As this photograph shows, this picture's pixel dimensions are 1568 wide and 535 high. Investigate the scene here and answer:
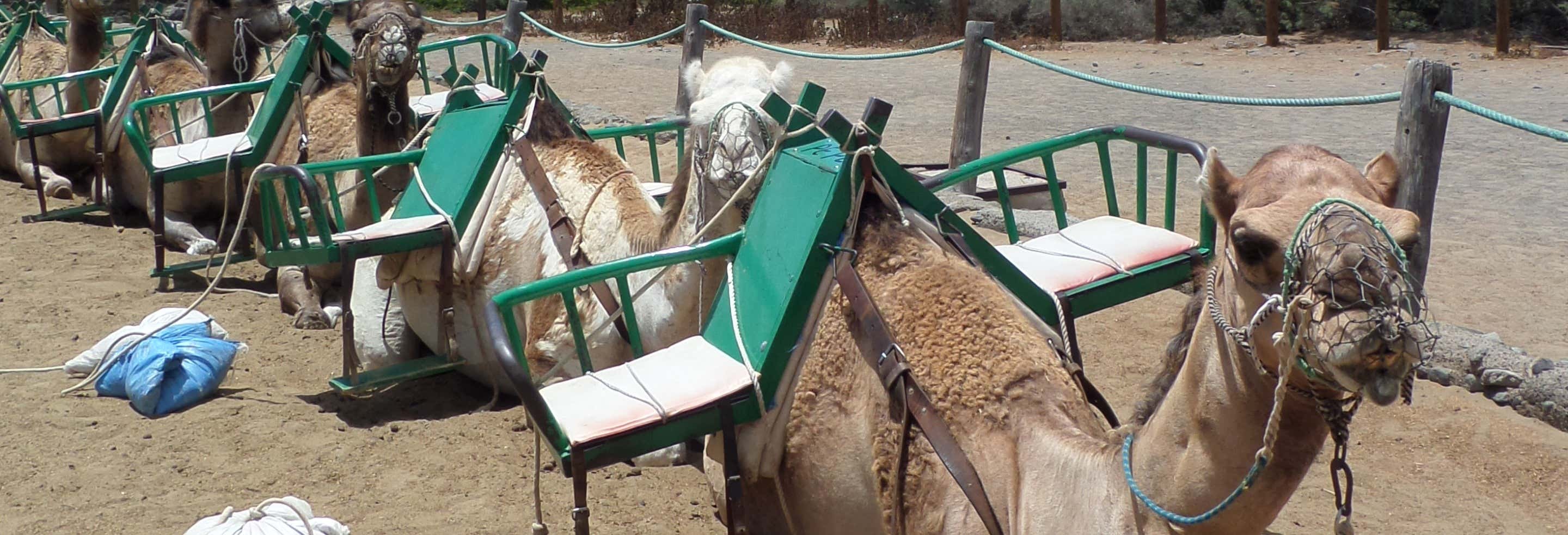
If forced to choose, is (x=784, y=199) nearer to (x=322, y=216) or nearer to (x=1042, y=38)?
(x=322, y=216)

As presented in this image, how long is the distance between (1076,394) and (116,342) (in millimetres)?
4537

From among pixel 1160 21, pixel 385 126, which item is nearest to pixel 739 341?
pixel 385 126

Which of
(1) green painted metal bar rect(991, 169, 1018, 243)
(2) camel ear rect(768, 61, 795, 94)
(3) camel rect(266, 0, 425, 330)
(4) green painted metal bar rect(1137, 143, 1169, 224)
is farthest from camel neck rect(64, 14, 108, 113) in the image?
(4) green painted metal bar rect(1137, 143, 1169, 224)

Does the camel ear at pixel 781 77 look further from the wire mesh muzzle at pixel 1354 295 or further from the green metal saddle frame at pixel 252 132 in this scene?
the green metal saddle frame at pixel 252 132

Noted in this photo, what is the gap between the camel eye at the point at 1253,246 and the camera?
1.94 meters

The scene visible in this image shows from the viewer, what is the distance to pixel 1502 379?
4.91 m

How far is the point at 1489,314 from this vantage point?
5949mm

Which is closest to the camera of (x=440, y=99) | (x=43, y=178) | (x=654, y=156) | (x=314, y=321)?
(x=654, y=156)

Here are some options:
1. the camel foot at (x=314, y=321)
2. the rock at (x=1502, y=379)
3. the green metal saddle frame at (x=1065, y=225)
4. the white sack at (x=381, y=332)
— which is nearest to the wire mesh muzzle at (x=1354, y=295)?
the green metal saddle frame at (x=1065, y=225)

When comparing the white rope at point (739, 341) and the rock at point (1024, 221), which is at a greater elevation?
the white rope at point (739, 341)

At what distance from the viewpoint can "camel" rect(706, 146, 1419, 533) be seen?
6.33 ft

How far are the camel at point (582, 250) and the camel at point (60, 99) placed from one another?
16.9ft

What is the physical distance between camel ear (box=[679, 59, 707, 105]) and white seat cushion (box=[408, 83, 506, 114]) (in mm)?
1844

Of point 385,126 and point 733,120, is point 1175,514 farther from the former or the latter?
point 385,126
